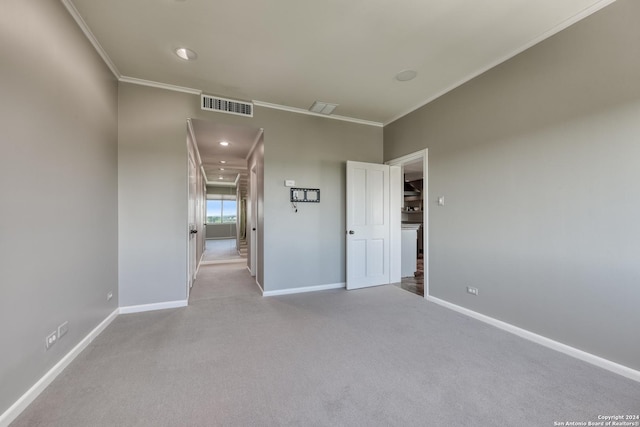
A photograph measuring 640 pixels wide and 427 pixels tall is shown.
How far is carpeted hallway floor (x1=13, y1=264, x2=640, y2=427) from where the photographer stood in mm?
1538

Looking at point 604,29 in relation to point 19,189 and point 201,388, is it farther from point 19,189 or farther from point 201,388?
point 19,189

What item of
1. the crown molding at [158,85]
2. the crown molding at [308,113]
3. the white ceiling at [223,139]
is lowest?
the white ceiling at [223,139]

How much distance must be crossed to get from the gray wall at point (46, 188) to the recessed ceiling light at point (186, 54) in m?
0.76

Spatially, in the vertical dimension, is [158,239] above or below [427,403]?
above

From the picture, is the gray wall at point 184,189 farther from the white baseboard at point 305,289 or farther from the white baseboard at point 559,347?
the white baseboard at point 559,347

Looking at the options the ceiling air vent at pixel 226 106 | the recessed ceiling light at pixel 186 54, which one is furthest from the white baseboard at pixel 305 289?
the recessed ceiling light at pixel 186 54

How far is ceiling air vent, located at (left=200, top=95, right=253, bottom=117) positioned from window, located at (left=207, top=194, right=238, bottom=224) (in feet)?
27.8

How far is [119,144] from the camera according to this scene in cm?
305

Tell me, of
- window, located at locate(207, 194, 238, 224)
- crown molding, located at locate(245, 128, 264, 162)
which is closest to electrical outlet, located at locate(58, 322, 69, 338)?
crown molding, located at locate(245, 128, 264, 162)

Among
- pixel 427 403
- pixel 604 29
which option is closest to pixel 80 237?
pixel 427 403

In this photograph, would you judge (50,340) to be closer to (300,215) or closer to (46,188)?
(46,188)

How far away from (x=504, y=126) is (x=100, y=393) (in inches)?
163

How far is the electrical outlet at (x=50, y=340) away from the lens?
5.90ft

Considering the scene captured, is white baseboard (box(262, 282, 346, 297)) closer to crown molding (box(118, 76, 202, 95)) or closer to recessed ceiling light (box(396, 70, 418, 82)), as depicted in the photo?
crown molding (box(118, 76, 202, 95))
